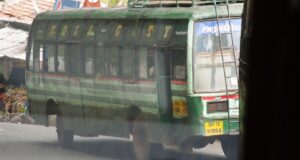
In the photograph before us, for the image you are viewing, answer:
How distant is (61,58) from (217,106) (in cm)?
403

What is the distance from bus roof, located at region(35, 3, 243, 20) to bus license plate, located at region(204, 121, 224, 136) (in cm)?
157

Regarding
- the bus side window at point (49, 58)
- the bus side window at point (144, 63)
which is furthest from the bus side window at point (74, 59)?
the bus side window at point (144, 63)

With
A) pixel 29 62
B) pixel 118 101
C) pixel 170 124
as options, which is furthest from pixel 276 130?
pixel 29 62

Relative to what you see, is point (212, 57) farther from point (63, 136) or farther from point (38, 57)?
point (38, 57)

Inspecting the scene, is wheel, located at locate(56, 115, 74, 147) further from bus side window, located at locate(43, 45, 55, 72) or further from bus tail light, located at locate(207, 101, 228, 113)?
bus tail light, located at locate(207, 101, 228, 113)

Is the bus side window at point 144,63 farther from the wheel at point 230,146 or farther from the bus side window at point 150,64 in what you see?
the wheel at point 230,146

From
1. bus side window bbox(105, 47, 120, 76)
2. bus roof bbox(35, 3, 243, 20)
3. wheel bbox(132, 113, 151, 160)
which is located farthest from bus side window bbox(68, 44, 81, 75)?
wheel bbox(132, 113, 151, 160)

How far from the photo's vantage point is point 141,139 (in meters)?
14.9

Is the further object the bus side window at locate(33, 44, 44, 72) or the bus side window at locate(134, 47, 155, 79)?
the bus side window at locate(33, 44, 44, 72)

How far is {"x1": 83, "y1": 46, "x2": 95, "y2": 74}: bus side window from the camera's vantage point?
1598cm

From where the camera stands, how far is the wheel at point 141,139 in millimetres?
14758

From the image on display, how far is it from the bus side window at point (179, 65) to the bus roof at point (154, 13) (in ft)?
1.85

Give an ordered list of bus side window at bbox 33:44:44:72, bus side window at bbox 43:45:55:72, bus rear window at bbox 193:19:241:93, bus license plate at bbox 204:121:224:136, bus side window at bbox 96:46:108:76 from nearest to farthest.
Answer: bus license plate at bbox 204:121:224:136 → bus rear window at bbox 193:19:241:93 → bus side window at bbox 96:46:108:76 → bus side window at bbox 43:45:55:72 → bus side window at bbox 33:44:44:72

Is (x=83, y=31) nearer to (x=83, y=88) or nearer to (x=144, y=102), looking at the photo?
(x=83, y=88)
